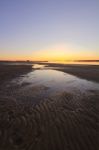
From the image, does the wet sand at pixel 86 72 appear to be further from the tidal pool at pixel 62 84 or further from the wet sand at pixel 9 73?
the wet sand at pixel 9 73

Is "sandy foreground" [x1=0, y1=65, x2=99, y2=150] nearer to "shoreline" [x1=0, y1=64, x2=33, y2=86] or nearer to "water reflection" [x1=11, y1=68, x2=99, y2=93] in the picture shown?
"water reflection" [x1=11, y1=68, x2=99, y2=93]

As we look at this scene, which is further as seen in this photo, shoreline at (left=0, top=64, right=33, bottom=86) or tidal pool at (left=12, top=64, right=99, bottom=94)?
shoreline at (left=0, top=64, right=33, bottom=86)

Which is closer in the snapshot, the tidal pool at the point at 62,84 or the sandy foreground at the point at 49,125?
the sandy foreground at the point at 49,125

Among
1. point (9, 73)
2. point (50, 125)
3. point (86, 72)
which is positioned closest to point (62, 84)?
point (50, 125)

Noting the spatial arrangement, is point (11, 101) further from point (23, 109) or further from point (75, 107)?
point (75, 107)

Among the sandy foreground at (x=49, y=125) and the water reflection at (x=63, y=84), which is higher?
the sandy foreground at (x=49, y=125)

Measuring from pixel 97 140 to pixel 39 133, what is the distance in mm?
1960

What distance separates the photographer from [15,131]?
209 inches

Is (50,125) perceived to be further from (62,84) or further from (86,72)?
(86,72)

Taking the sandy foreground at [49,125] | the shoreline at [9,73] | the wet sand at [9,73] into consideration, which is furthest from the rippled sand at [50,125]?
the wet sand at [9,73]

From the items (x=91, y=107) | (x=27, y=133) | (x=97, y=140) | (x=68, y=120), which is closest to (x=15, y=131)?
(x=27, y=133)

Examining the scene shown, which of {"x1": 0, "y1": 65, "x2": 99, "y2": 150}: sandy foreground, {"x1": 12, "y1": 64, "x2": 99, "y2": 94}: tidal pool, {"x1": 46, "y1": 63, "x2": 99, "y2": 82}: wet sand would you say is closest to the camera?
{"x1": 0, "y1": 65, "x2": 99, "y2": 150}: sandy foreground

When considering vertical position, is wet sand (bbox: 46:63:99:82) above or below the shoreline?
above

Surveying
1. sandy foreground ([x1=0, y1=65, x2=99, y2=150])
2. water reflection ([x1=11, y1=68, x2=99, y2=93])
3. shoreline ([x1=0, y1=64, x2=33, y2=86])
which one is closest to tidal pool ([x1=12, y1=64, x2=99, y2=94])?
water reflection ([x1=11, y1=68, x2=99, y2=93])
